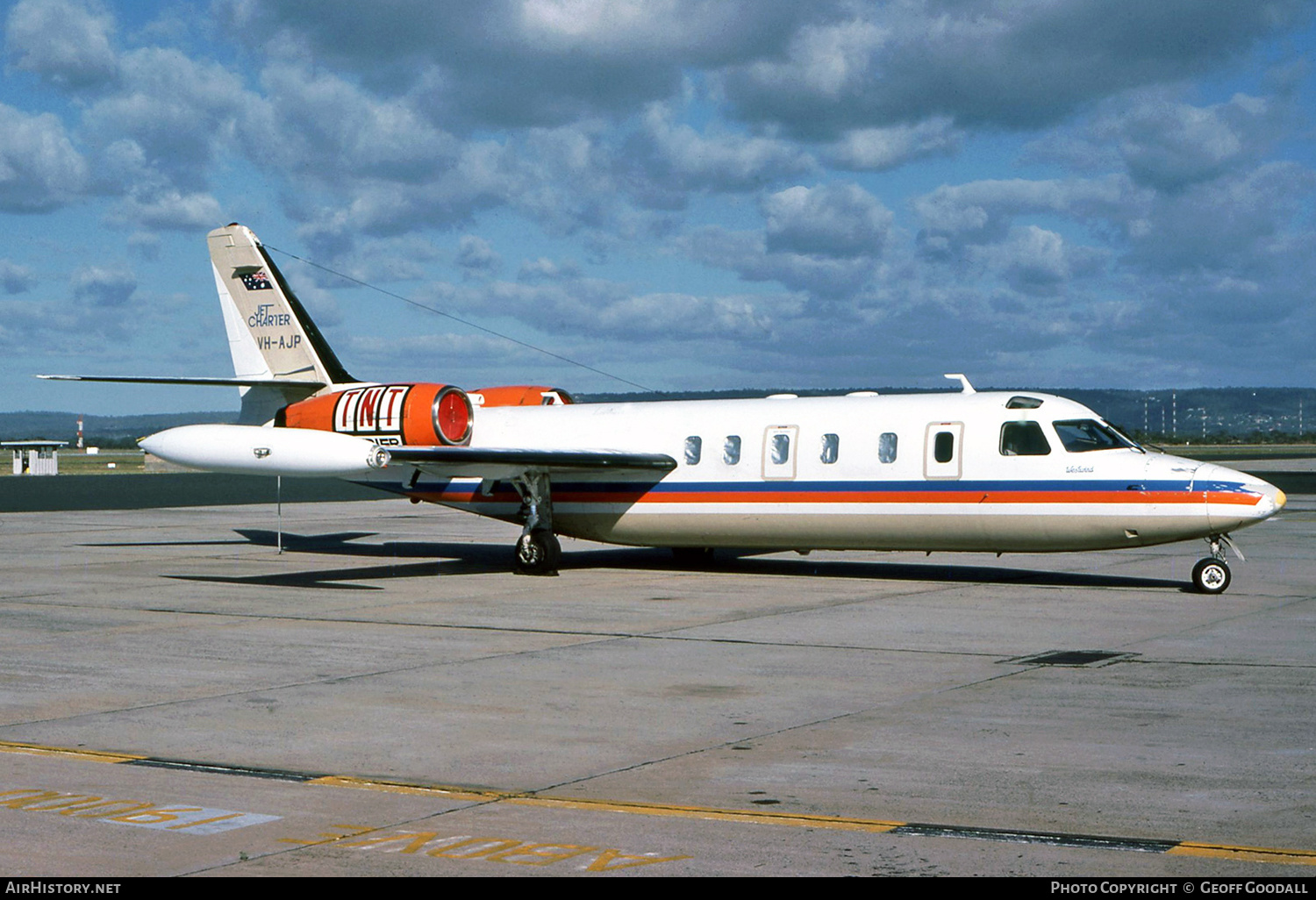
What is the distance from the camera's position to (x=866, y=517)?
67.6 feet

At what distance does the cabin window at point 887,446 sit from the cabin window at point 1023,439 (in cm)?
155

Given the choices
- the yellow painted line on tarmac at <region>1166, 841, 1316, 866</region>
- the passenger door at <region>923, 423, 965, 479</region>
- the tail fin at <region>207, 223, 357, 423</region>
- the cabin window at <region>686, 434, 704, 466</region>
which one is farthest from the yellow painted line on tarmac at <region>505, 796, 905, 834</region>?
the tail fin at <region>207, 223, 357, 423</region>

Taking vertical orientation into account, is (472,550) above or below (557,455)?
below

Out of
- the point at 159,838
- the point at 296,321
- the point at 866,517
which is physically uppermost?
the point at 296,321

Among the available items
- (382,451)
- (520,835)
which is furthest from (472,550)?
(520,835)

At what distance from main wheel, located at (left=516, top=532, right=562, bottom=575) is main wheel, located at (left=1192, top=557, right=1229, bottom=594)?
31.3 feet

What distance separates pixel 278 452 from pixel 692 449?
6.46m

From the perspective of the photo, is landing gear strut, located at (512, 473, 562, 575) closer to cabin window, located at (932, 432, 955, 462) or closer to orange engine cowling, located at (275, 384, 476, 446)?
orange engine cowling, located at (275, 384, 476, 446)

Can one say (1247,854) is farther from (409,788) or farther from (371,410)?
(371,410)

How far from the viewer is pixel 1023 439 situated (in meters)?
19.8

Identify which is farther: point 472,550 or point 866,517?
point 472,550

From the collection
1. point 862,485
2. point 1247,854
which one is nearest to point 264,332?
point 862,485
